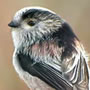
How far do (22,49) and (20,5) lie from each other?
137 cm

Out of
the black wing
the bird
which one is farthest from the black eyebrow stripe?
the black wing

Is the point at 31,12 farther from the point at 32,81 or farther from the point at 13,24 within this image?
the point at 32,81

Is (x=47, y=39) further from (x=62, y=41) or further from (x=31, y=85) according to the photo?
(x=31, y=85)

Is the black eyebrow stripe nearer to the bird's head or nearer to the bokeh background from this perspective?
the bird's head

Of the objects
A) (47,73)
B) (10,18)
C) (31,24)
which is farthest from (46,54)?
(10,18)

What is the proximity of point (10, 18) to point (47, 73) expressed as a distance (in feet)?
4.54

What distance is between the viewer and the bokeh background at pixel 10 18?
4.11 meters

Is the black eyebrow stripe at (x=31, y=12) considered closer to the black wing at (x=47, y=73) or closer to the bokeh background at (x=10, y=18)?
the black wing at (x=47, y=73)

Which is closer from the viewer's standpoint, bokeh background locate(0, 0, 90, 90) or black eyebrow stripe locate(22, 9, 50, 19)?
black eyebrow stripe locate(22, 9, 50, 19)

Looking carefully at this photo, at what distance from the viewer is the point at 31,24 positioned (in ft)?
10.2

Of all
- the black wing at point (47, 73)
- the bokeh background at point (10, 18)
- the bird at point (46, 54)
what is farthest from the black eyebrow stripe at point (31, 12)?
the bokeh background at point (10, 18)

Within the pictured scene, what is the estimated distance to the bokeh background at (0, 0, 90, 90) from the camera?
162 inches

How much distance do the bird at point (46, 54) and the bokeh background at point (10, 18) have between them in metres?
0.87

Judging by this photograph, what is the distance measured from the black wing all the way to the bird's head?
0.46 feet
